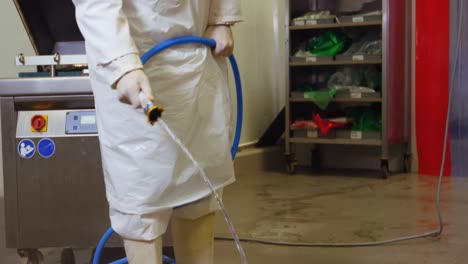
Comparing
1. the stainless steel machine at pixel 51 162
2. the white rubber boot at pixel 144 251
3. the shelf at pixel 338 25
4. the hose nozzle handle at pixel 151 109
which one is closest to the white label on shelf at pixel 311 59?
the shelf at pixel 338 25

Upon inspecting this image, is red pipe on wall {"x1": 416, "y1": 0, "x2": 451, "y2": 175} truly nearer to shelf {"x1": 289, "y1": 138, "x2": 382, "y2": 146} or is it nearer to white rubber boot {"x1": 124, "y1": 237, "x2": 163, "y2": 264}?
shelf {"x1": 289, "y1": 138, "x2": 382, "y2": 146}

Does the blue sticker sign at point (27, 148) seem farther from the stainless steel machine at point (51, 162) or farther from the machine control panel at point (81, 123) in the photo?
the machine control panel at point (81, 123)

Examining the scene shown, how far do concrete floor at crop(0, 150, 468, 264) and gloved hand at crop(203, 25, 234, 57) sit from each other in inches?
37.8

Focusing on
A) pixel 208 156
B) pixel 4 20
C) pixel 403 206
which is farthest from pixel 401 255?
pixel 4 20

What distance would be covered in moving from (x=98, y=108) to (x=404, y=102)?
3.05 m

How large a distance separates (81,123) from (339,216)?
1.37 m

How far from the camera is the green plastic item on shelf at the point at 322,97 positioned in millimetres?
3908

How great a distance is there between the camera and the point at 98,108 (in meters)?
1.28

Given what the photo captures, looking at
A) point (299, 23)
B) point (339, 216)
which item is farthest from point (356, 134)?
point (339, 216)

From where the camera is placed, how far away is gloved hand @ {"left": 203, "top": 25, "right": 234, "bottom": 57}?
1384 millimetres

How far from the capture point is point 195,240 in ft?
4.59

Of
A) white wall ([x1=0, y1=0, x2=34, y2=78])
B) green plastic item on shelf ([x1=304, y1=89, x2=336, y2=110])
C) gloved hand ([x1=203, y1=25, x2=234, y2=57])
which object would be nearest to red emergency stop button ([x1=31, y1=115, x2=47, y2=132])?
gloved hand ([x1=203, y1=25, x2=234, y2=57])

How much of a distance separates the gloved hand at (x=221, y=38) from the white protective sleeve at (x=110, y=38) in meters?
0.26

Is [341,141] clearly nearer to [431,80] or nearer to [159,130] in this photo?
[431,80]
